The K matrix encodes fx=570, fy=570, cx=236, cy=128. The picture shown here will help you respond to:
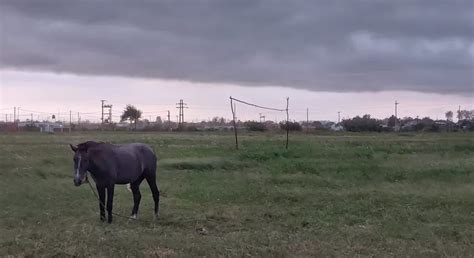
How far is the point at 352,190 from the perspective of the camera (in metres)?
15.8

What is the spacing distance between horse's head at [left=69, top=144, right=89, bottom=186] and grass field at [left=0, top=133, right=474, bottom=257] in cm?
85

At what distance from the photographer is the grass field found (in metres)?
8.46

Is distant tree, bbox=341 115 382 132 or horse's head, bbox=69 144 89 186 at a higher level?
distant tree, bbox=341 115 382 132

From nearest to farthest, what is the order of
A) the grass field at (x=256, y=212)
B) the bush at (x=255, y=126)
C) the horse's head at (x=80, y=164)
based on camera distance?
the grass field at (x=256, y=212), the horse's head at (x=80, y=164), the bush at (x=255, y=126)

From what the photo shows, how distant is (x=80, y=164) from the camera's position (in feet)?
34.1

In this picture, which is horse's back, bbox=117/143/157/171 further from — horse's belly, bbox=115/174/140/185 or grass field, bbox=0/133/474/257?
grass field, bbox=0/133/474/257

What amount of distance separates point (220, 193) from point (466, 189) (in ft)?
23.1

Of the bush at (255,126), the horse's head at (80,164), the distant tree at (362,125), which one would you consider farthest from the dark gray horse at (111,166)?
the distant tree at (362,125)

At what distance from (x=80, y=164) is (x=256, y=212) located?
390 cm

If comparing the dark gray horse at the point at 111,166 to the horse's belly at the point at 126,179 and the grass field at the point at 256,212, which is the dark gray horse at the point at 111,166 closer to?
the horse's belly at the point at 126,179

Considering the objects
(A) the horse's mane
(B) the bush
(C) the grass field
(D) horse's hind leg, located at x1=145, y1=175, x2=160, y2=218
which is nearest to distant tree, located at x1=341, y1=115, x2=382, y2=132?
(B) the bush

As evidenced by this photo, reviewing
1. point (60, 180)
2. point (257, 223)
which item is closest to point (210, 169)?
point (60, 180)

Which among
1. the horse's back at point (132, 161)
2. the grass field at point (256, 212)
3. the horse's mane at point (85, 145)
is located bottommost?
the grass field at point (256, 212)

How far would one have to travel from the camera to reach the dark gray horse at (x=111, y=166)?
1048 centimetres
